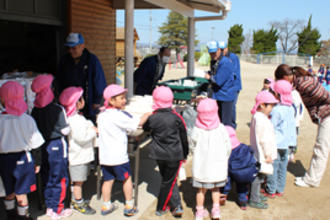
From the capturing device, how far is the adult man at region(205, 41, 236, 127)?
5.24 meters

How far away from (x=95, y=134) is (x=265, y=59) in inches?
1876

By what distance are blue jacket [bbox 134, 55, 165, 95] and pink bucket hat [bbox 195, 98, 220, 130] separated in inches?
108

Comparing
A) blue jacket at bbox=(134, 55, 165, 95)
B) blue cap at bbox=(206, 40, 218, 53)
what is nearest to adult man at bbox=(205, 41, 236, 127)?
blue cap at bbox=(206, 40, 218, 53)

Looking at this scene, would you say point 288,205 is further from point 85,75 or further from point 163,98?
point 85,75

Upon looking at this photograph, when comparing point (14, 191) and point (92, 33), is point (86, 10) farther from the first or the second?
point (14, 191)

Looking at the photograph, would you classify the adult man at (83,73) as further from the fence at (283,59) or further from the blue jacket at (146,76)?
the fence at (283,59)

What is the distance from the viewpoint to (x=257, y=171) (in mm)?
3691

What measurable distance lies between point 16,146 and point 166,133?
4.64 feet

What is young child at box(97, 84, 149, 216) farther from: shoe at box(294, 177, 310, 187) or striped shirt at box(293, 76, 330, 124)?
shoe at box(294, 177, 310, 187)

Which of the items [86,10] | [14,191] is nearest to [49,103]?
[14,191]

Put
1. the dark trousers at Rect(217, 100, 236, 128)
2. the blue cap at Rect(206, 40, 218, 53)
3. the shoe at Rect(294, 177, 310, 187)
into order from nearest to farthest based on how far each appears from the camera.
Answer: the shoe at Rect(294, 177, 310, 187)
the blue cap at Rect(206, 40, 218, 53)
the dark trousers at Rect(217, 100, 236, 128)

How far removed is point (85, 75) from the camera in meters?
4.26

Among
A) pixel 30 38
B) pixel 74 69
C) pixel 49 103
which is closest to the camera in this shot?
pixel 49 103

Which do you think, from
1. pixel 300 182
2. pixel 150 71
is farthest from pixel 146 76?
pixel 300 182
